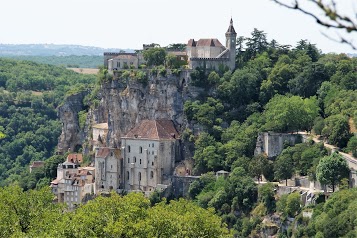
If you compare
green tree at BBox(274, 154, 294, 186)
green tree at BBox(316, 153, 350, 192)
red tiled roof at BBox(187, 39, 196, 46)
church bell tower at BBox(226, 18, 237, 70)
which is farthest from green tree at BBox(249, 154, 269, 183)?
red tiled roof at BBox(187, 39, 196, 46)

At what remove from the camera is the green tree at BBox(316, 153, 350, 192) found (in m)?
67.4

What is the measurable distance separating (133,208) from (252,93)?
42.1 m

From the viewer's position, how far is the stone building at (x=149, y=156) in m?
82.9

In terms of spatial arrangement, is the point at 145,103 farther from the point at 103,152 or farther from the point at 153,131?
the point at 103,152

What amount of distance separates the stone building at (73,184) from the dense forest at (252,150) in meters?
6.32

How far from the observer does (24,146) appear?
131 metres

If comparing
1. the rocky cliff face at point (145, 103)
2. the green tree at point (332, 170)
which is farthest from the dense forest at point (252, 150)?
the rocky cliff face at point (145, 103)


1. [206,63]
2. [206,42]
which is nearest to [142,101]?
[206,63]

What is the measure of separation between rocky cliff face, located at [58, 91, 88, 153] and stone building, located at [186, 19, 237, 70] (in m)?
17.2

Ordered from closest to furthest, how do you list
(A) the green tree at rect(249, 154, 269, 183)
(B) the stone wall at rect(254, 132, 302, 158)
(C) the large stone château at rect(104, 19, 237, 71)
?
(A) the green tree at rect(249, 154, 269, 183)
(B) the stone wall at rect(254, 132, 302, 158)
(C) the large stone château at rect(104, 19, 237, 71)

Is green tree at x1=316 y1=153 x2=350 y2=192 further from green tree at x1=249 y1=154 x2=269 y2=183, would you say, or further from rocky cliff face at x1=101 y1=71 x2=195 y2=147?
rocky cliff face at x1=101 y1=71 x2=195 y2=147

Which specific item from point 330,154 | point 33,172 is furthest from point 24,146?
point 330,154

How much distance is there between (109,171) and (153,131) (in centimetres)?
569

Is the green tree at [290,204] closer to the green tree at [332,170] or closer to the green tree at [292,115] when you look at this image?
the green tree at [332,170]
